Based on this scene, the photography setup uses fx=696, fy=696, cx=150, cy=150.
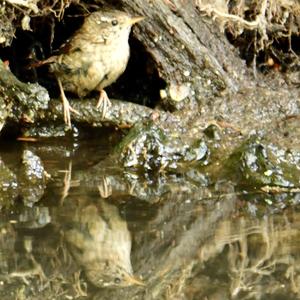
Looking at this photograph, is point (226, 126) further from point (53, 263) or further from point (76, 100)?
point (53, 263)

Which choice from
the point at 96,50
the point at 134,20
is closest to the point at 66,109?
the point at 96,50

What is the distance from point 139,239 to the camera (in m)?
3.71

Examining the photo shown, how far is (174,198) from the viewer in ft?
14.5

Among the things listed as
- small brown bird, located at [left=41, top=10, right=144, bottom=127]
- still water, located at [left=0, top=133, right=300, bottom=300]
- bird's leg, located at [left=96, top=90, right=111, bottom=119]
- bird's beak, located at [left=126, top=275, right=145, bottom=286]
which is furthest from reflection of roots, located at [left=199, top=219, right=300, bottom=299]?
small brown bird, located at [left=41, top=10, right=144, bottom=127]

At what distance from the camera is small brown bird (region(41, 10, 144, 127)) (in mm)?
5367

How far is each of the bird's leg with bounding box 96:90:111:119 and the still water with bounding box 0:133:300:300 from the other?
2.10 ft

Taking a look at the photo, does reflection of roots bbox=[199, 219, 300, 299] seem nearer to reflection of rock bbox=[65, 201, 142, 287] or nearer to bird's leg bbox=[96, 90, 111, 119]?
reflection of rock bbox=[65, 201, 142, 287]

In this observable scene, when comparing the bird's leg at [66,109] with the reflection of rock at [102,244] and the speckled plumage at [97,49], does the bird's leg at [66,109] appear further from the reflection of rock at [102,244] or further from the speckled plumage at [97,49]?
the reflection of rock at [102,244]

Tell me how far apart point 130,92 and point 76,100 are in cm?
68

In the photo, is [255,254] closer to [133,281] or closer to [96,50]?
[133,281]

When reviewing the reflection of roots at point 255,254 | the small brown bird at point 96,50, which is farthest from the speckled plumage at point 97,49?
the reflection of roots at point 255,254

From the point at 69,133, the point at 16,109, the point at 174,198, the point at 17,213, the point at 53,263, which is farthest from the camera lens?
the point at 69,133

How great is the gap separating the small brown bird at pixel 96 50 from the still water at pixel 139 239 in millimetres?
831

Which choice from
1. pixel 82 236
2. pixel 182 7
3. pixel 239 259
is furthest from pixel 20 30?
pixel 239 259
